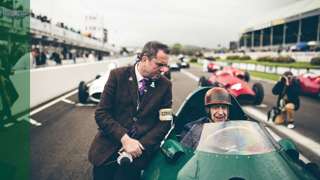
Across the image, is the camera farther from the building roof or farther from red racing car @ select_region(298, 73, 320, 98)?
the building roof

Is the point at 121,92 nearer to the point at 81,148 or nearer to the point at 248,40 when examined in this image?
the point at 81,148

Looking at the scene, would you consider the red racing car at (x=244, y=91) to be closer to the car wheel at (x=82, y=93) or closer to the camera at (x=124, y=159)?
the car wheel at (x=82, y=93)

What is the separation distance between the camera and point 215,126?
4027mm

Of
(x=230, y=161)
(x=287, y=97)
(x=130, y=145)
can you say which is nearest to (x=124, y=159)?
(x=130, y=145)

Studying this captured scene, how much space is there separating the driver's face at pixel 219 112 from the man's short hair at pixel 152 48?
3.64 ft

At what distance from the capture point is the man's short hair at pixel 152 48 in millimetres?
3680

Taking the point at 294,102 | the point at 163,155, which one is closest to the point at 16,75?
the point at 294,102

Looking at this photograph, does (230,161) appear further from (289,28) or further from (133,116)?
(289,28)

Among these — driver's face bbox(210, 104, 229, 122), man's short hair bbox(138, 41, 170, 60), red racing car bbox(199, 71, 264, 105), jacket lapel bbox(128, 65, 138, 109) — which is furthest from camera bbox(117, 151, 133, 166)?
red racing car bbox(199, 71, 264, 105)

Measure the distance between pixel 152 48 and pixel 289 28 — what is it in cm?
8930

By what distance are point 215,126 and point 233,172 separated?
0.75 metres

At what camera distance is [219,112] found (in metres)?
4.57

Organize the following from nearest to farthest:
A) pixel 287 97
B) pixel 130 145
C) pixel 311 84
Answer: pixel 130 145 → pixel 287 97 → pixel 311 84

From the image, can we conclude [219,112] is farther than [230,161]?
Yes
